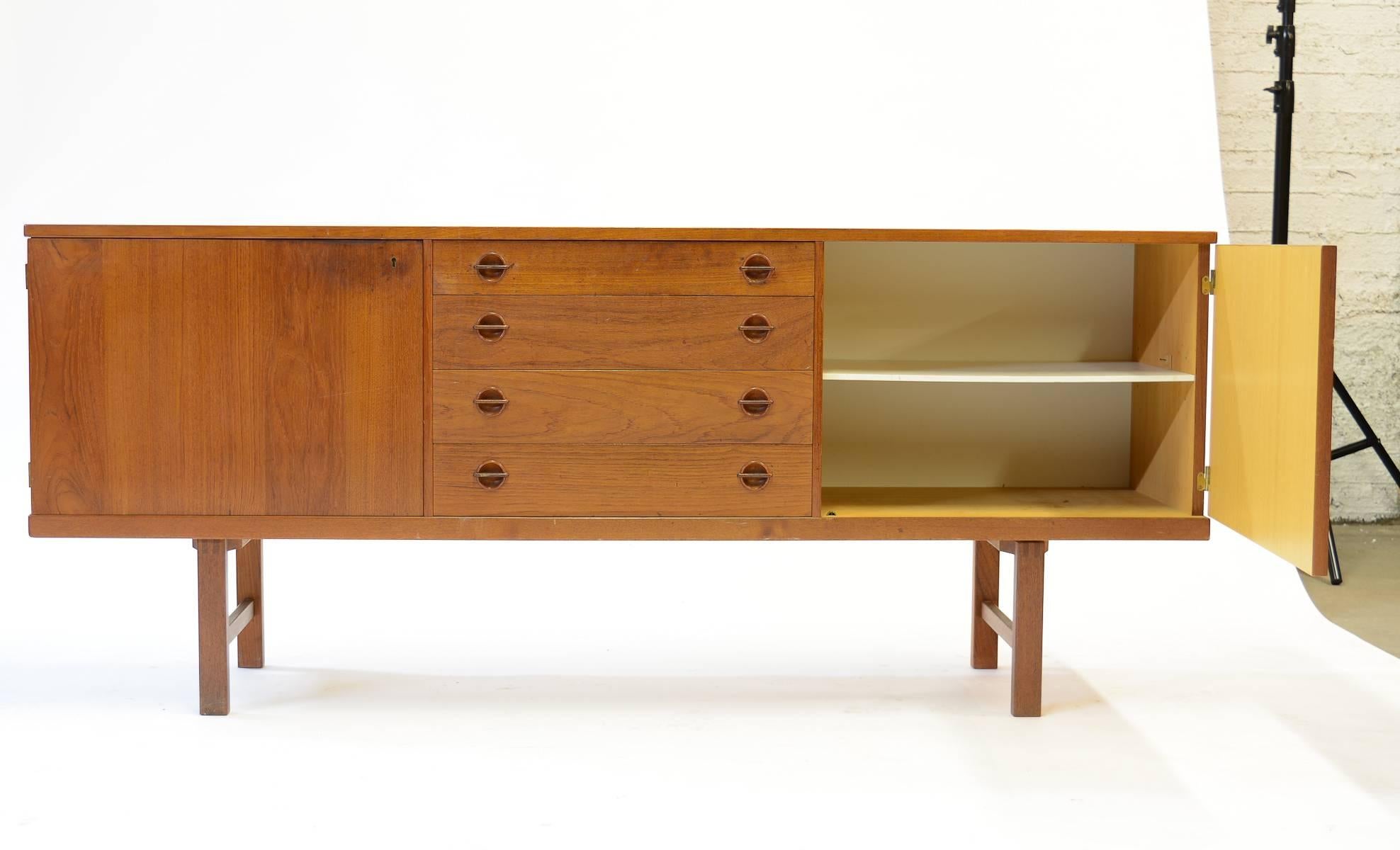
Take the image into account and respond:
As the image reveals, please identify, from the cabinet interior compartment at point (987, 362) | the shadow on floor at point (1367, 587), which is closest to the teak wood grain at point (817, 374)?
the cabinet interior compartment at point (987, 362)

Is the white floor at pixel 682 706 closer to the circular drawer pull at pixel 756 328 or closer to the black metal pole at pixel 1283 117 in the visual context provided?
the circular drawer pull at pixel 756 328

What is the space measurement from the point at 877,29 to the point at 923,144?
37 cm

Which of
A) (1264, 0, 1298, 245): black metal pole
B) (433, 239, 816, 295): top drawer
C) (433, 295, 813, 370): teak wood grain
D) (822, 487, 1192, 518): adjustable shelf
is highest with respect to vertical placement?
(1264, 0, 1298, 245): black metal pole

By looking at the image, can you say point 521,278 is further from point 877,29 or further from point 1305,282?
point 877,29

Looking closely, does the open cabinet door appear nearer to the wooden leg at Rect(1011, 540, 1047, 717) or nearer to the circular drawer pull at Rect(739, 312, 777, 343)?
the wooden leg at Rect(1011, 540, 1047, 717)

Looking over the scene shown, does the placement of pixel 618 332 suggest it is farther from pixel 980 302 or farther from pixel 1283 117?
pixel 1283 117

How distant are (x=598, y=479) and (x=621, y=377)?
20cm

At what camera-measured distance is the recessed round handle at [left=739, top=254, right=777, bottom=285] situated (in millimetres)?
2684

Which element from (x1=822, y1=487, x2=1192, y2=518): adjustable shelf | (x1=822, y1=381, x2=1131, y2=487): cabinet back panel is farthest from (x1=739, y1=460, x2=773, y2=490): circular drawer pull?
(x1=822, y1=381, x2=1131, y2=487): cabinet back panel

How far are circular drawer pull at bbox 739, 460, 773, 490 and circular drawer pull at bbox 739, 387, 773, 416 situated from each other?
0.31ft

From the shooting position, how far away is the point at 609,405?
2.70m

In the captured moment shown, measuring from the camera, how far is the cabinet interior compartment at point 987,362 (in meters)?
3.20

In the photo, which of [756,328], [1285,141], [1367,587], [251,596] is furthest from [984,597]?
[1285,141]

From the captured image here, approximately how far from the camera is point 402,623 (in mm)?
3547
